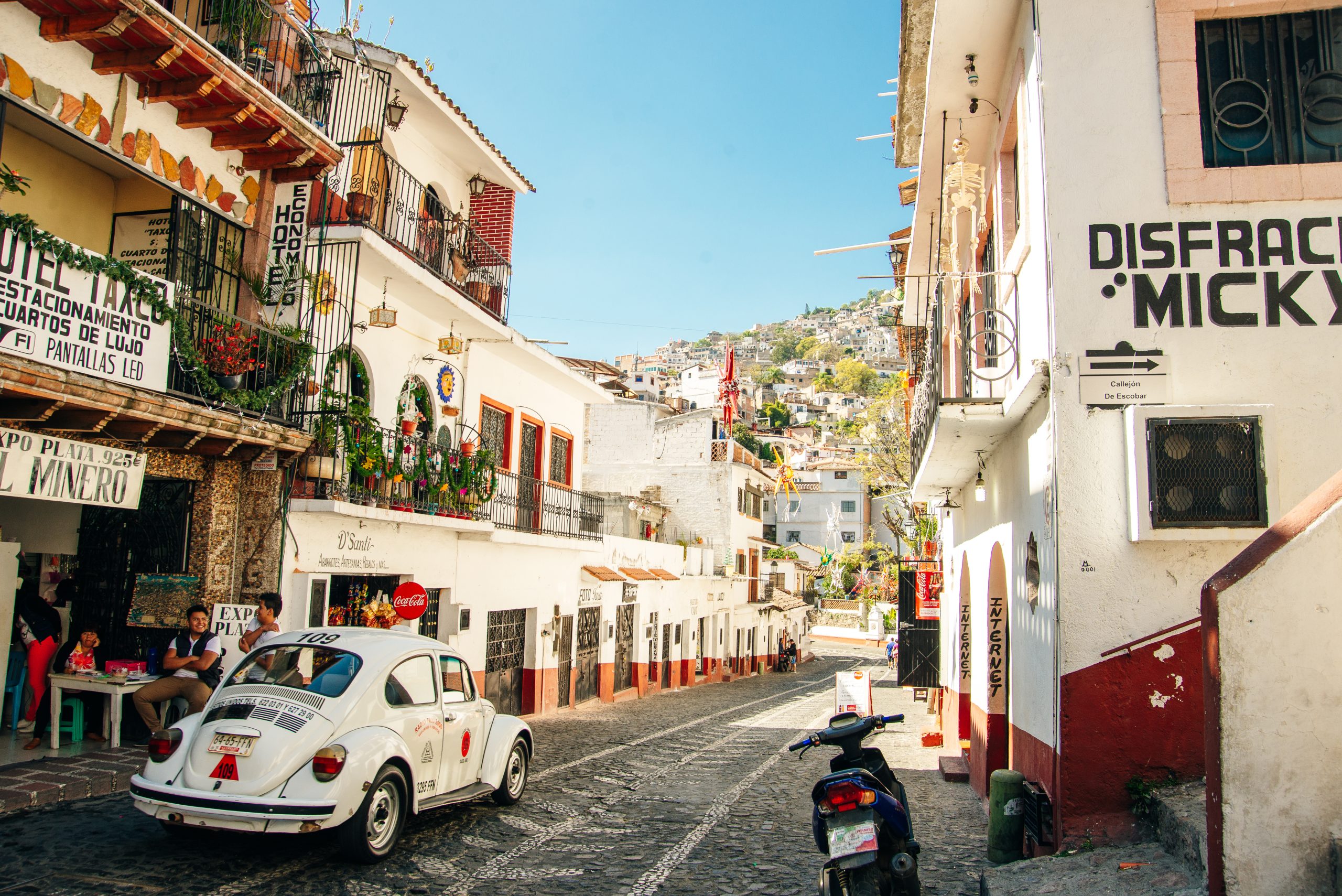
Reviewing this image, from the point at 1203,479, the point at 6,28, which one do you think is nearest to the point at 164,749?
the point at 6,28

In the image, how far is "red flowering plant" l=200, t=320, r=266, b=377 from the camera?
10078mm

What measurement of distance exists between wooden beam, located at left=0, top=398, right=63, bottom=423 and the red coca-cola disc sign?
509 cm

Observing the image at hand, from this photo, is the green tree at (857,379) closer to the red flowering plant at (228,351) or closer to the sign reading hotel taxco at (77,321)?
the red flowering plant at (228,351)

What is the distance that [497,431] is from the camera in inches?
706

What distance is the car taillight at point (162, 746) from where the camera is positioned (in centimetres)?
672

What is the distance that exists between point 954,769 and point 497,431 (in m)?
10.2

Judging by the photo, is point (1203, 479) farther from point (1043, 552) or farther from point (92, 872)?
point (92, 872)

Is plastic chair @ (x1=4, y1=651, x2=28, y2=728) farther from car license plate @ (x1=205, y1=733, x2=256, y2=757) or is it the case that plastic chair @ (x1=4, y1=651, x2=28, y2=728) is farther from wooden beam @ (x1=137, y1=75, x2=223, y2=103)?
wooden beam @ (x1=137, y1=75, x2=223, y2=103)

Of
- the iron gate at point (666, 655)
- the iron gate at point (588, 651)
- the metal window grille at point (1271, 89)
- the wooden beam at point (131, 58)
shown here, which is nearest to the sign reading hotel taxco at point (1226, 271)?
the metal window grille at point (1271, 89)

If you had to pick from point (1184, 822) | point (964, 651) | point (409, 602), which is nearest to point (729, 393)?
point (964, 651)

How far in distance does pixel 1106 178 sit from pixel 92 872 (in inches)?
335

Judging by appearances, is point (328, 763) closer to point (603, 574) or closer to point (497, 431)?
point (497, 431)

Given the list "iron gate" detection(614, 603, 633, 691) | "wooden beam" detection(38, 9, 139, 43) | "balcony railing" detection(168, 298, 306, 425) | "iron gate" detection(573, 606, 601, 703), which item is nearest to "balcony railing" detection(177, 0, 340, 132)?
"wooden beam" detection(38, 9, 139, 43)

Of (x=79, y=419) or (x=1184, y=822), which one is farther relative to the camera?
(x=79, y=419)
